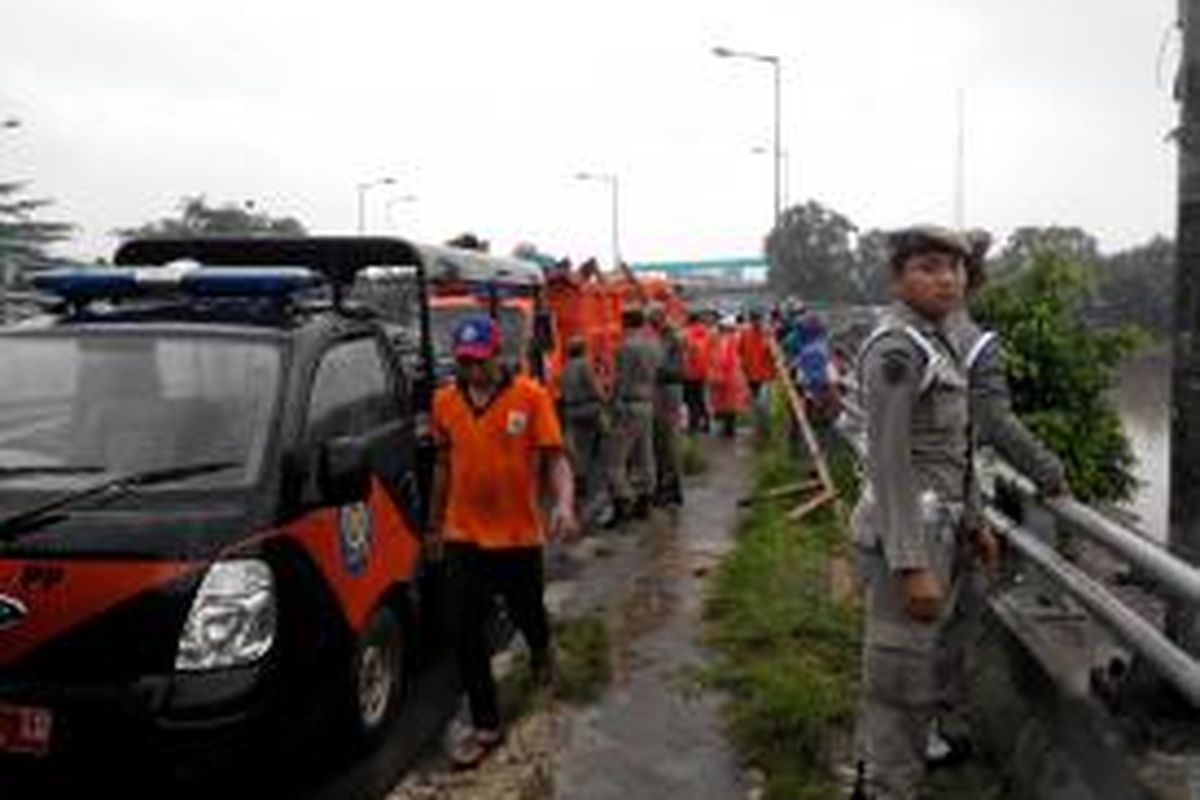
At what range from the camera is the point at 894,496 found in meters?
4.78

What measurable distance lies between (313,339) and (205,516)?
4.32 ft

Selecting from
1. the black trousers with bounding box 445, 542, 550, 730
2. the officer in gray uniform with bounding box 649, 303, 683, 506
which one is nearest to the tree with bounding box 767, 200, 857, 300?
the officer in gray uniform with bounding box 649, 303, 683, 506

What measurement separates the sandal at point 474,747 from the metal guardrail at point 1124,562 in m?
2.13

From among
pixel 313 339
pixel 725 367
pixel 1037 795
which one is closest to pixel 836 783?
pixel 1037 795

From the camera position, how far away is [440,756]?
711 centimetres

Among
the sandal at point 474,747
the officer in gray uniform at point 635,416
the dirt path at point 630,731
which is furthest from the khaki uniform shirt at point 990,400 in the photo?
the officer in gray uniform at point 635,416

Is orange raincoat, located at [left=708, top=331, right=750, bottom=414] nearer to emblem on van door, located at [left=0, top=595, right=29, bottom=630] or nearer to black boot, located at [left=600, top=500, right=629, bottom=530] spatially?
black boot, located at [left=600, top=500, right=629, bottom=530]

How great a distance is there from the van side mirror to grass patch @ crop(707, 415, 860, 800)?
5.82ft

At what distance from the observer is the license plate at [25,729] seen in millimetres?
5574

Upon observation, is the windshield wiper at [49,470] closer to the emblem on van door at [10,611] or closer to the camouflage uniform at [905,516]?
the emblem on van door at [10,611]

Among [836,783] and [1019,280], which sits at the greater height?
[1019,280]

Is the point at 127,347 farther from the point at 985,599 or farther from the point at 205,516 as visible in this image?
the point at 985,599

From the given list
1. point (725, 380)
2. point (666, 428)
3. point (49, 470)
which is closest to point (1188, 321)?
point (49, 470)

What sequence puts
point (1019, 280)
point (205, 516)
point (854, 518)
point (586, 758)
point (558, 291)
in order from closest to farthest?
1. point (854, 518)
2. point (205, 516)
3. point (586, 758)
4. point (1019, 280)
5. point (558, 291)
